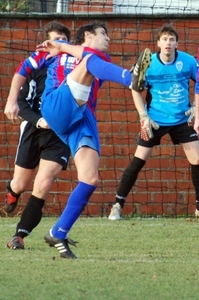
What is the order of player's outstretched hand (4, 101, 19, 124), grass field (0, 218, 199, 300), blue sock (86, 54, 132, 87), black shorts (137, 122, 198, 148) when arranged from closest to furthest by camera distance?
1. grass field (0, 218, 199, 300)
2. blue sock (86, 54, 132, 87)
3. player's outstretched hand (4, 101, 19, 124)
4. black shorts (137, 122, 198, 148)

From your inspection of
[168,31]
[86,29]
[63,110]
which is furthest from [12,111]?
[168,31]

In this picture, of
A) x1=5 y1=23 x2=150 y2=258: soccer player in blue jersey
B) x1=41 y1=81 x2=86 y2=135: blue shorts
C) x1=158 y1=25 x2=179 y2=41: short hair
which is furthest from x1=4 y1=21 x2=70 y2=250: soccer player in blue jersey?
x1=158 y1=25 x2=179 y2=41: short hair

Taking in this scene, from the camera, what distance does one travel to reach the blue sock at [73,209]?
6586 millimetres

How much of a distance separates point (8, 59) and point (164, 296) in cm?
593

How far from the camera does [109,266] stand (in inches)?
247

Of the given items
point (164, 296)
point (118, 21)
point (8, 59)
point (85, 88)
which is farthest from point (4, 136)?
point (164, 296)

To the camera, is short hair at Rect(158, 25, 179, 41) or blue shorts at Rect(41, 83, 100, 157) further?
short hair at Rect(158, 25, 179, 41)

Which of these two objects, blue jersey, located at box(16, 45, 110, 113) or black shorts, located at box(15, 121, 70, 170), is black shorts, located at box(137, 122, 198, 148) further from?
blue jersey, located at box(16, 45, 110, 113)

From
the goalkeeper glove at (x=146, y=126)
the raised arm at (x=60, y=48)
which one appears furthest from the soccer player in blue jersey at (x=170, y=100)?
the raised arm at (x=60, y=48)

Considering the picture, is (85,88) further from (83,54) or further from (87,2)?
(87,2)

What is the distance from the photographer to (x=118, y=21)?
420 inches

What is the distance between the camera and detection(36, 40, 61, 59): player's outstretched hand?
6925 millimetres

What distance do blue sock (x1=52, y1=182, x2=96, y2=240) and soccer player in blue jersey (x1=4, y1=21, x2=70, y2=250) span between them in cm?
63

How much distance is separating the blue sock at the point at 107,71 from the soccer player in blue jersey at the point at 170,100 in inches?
128
